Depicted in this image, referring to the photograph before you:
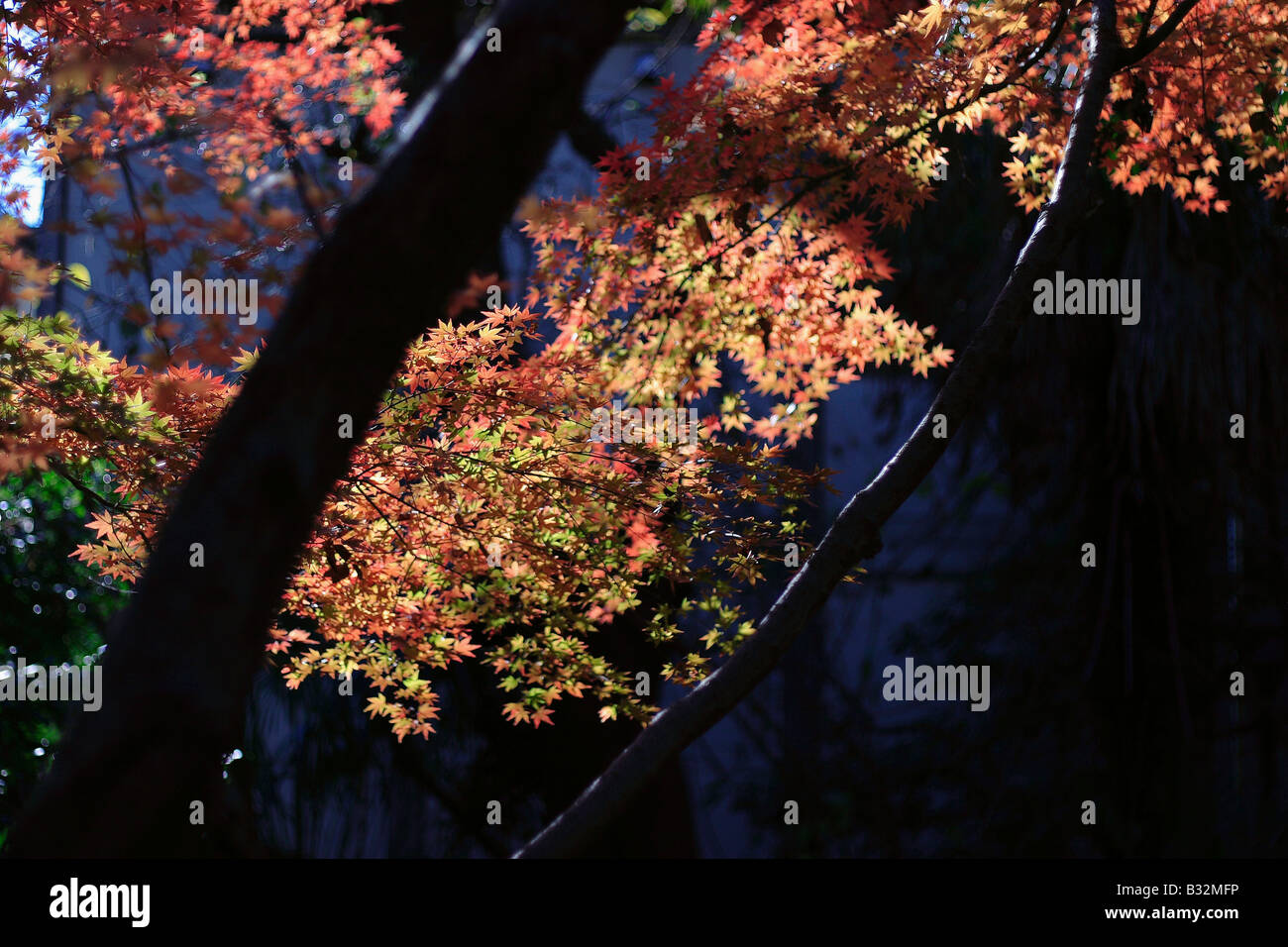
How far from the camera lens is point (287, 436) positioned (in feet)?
4.91

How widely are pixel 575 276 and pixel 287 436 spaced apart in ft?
9.99

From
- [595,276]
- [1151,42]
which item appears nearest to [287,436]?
[595,276]

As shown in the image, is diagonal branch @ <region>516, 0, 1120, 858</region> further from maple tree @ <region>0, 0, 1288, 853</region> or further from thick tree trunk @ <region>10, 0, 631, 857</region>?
thick tree trunk @ <region>10, 0, 631, 857</region>

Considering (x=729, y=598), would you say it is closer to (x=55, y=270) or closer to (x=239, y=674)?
(x=55, y=270)

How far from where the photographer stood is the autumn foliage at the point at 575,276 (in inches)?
146

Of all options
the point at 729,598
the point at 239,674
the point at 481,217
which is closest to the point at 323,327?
the point at 481,217

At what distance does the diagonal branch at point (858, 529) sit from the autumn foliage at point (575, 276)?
766 mm

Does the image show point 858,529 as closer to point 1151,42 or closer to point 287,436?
point 287,436

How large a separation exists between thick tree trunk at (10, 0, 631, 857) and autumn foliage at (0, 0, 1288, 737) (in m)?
2.11

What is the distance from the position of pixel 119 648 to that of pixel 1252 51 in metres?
4.60

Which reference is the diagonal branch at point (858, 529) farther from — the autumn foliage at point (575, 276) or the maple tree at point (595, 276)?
the autumn foliage at point (575, 276)

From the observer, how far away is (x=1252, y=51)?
14.1 ft

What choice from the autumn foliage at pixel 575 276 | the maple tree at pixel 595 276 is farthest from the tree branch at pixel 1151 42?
the autumn foliage at pixel 575 276

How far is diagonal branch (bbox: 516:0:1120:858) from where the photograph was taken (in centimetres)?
209
